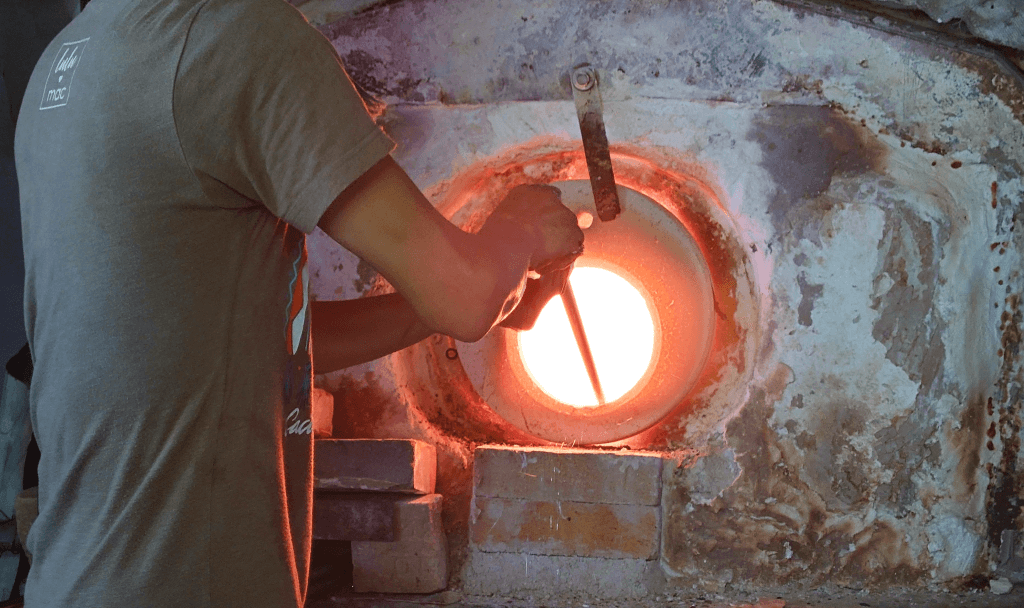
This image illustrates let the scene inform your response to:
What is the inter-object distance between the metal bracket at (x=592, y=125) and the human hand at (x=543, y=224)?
8.3 inches

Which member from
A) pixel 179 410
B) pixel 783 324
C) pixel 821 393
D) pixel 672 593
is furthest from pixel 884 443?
pixel 179 410

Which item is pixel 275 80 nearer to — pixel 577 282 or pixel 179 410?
pixel 179 410

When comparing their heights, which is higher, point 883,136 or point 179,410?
point 883,136

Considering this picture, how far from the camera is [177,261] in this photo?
41.8 inches

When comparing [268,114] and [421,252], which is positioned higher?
[268,114]

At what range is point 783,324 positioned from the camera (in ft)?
6.33

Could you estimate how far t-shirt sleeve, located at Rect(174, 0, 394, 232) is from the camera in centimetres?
101

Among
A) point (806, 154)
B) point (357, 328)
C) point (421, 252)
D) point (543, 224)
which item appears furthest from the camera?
point (806, 154)

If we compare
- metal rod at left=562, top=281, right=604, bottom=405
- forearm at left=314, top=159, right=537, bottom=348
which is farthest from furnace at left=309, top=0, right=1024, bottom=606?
forearm at left=314, top=159, right=537, bottom=348

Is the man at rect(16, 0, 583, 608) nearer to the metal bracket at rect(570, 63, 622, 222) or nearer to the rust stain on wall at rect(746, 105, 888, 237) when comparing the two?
the metal bracket at rect(570, 63, 622, 222)

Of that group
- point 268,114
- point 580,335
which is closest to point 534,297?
point 580,335

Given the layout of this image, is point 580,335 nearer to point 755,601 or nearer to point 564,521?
point 564,521

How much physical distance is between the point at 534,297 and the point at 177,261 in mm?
982

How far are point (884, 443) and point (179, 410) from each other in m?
1.49
